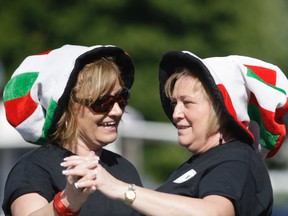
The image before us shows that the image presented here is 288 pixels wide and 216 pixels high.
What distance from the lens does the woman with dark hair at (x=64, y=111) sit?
5434 mm

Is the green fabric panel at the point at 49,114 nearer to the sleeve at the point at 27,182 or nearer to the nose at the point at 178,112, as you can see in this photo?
the sleeve at the point at 27,182

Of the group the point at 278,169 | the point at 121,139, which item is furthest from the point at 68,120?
the point at 278,169

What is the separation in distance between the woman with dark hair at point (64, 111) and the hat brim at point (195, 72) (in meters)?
0.24

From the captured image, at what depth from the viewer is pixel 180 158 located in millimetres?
20438

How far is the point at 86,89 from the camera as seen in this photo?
18.0 ft

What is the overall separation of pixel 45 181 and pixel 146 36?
1481cm

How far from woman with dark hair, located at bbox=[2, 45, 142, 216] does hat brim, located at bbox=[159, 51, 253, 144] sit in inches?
9.6

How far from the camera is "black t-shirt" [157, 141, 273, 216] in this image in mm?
4879

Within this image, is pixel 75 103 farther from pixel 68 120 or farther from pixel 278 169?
pixel 278 169

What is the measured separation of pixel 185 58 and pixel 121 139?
1464 centimetres

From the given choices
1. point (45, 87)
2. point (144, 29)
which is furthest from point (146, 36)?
point (45, 87)

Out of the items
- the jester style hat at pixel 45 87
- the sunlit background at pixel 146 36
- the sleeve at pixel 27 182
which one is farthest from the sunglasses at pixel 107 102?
the sunlit background at pixel 146 36

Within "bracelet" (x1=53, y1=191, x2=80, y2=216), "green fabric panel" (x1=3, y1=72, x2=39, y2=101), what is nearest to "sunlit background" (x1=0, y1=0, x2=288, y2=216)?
"green fabric panel" (x1=3, y1=72, x2=39, y2=101)

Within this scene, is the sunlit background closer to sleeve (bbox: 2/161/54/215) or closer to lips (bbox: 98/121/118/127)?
lips (bbox: 98/121/118/127)
